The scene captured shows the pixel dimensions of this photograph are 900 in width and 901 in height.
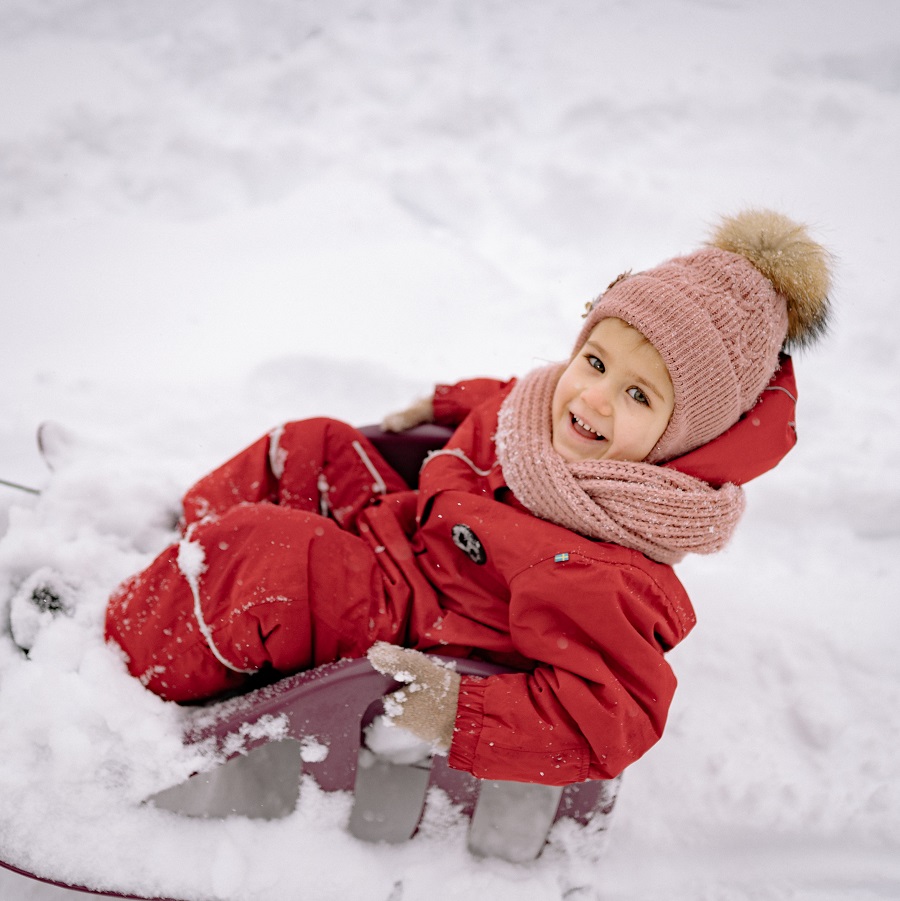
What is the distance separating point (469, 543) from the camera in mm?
1328

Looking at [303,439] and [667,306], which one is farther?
[303,439]

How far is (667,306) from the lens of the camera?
1.21m

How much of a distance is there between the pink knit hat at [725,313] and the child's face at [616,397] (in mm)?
26

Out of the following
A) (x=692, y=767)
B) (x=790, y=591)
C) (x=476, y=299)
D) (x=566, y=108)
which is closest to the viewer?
(x=692, y=767)

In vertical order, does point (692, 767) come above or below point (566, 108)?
below

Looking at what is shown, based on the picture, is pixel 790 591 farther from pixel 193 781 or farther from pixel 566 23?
pixel 566 23

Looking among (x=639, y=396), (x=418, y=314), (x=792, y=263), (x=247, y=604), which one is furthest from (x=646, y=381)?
(x=418, y=314)

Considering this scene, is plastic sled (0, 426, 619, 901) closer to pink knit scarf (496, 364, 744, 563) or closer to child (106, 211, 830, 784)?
child (106, 211, 830, 784)

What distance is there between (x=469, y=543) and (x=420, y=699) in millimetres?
291

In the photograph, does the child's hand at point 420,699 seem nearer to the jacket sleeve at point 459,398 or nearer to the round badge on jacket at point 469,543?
the round badge on jacket at point 469,543

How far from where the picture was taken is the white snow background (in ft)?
4.21

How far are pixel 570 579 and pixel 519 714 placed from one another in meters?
0.21

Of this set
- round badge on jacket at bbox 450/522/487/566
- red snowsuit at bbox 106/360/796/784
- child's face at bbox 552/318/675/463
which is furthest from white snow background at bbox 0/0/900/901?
child's face at bbox 552/318/675/463

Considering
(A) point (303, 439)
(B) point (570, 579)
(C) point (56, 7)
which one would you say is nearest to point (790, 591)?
(B) point (570, 579)
